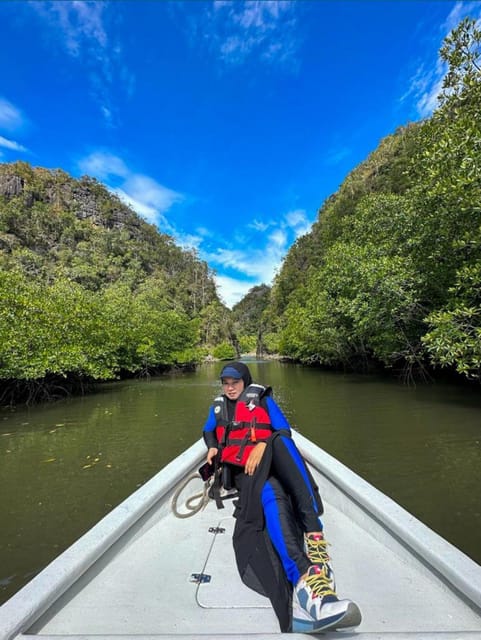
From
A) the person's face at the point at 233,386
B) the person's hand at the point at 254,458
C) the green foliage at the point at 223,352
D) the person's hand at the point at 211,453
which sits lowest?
the green foliage at the point at 223,352

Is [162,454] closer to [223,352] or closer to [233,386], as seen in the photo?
[233,386]

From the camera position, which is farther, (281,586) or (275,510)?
(275,510)

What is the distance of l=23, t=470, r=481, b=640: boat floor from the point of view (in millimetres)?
1532

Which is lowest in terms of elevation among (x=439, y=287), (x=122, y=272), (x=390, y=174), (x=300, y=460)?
(x=300, y=460)

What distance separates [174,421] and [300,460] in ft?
25.8

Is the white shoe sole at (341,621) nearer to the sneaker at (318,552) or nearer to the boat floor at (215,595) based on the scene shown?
the boat floor at (215,595)

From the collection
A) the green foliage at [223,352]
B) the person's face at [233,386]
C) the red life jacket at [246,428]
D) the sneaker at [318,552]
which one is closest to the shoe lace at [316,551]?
the sneaker at [318,552]

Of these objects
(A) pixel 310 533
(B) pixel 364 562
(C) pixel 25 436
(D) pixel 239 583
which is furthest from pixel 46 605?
(C) pixel 25 436

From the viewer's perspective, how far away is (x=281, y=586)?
171 centimetres

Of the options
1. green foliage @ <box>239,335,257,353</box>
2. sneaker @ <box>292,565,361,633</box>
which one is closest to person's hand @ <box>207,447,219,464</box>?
sneaker @ <box>292,565,361,633</box>

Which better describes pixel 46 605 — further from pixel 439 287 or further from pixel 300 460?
pixel 439 287

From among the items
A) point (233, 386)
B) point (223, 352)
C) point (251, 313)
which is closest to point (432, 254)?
point (233, 386)

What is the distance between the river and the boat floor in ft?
4.62

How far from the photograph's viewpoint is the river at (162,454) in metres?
3.63
